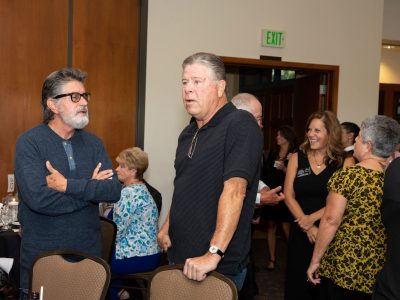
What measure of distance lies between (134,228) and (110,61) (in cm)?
224

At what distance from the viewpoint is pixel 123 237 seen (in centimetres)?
339

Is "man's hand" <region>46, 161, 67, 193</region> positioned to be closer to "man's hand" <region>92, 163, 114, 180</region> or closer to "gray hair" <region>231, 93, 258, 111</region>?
"man's hand" <region>92, 163, 114, 180</region>

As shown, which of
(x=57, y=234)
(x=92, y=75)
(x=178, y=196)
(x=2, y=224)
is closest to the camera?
(x=178, y=196)

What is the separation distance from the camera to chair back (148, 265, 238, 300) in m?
1.67

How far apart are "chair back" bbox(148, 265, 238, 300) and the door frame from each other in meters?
3.91

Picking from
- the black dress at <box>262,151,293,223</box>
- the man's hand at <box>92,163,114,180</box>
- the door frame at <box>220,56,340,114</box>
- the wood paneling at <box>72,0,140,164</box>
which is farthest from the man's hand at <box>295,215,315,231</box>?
the door frame at <box>220,56,340,114</box>

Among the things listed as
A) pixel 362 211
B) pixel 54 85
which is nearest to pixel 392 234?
pixel 362 211

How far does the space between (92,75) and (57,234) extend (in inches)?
117

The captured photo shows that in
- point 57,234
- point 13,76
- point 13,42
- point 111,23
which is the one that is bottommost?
point 57,234

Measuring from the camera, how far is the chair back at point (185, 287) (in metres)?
1.67

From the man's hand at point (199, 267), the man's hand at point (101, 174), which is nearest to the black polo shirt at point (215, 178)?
the man's hand at point (199, 267)

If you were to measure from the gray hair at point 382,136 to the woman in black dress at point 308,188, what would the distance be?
89 cm

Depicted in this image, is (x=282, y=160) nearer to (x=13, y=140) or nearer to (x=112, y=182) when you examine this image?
(x=13, y=140)

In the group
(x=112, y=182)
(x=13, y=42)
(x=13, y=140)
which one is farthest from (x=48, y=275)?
(x=13, y=42)
